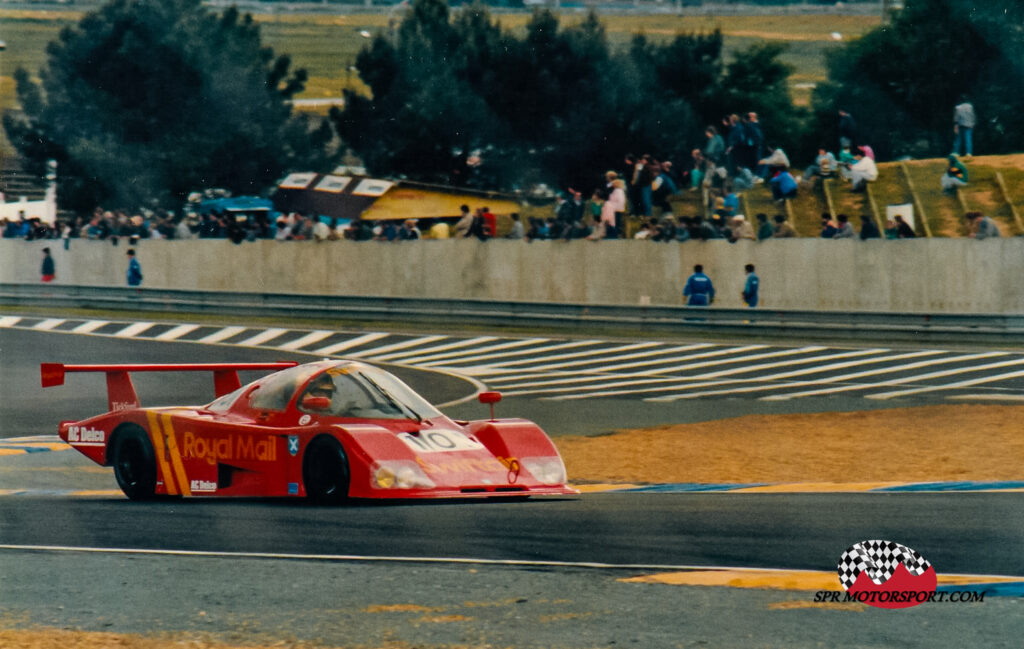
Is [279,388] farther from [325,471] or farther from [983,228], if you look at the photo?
[983,228]

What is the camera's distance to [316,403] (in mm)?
10281

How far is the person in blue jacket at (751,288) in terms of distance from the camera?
22312mm

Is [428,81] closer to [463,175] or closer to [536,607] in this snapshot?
[463,175]

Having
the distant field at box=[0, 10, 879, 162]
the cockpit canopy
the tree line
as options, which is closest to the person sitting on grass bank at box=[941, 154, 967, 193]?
the tree line

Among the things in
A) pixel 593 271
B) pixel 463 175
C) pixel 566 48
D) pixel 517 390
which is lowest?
pixel 517 390

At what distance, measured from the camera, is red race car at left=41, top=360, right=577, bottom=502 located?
10.2m

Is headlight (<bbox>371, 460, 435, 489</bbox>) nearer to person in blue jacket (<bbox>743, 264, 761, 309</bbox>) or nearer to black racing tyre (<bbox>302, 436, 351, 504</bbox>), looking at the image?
black racing tyre (<bbox>302, 436, 351, 504</bbox>)

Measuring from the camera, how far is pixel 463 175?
1794cm

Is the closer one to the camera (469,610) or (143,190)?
(469,610)

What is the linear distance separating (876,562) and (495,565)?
7.30 ft

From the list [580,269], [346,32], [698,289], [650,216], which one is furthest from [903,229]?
[346,32]

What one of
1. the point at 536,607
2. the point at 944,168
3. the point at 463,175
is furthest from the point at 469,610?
the point at 944,168

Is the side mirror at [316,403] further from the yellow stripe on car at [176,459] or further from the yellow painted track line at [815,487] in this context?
the yellow painted track line at [815,487]

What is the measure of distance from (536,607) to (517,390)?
386 inches
